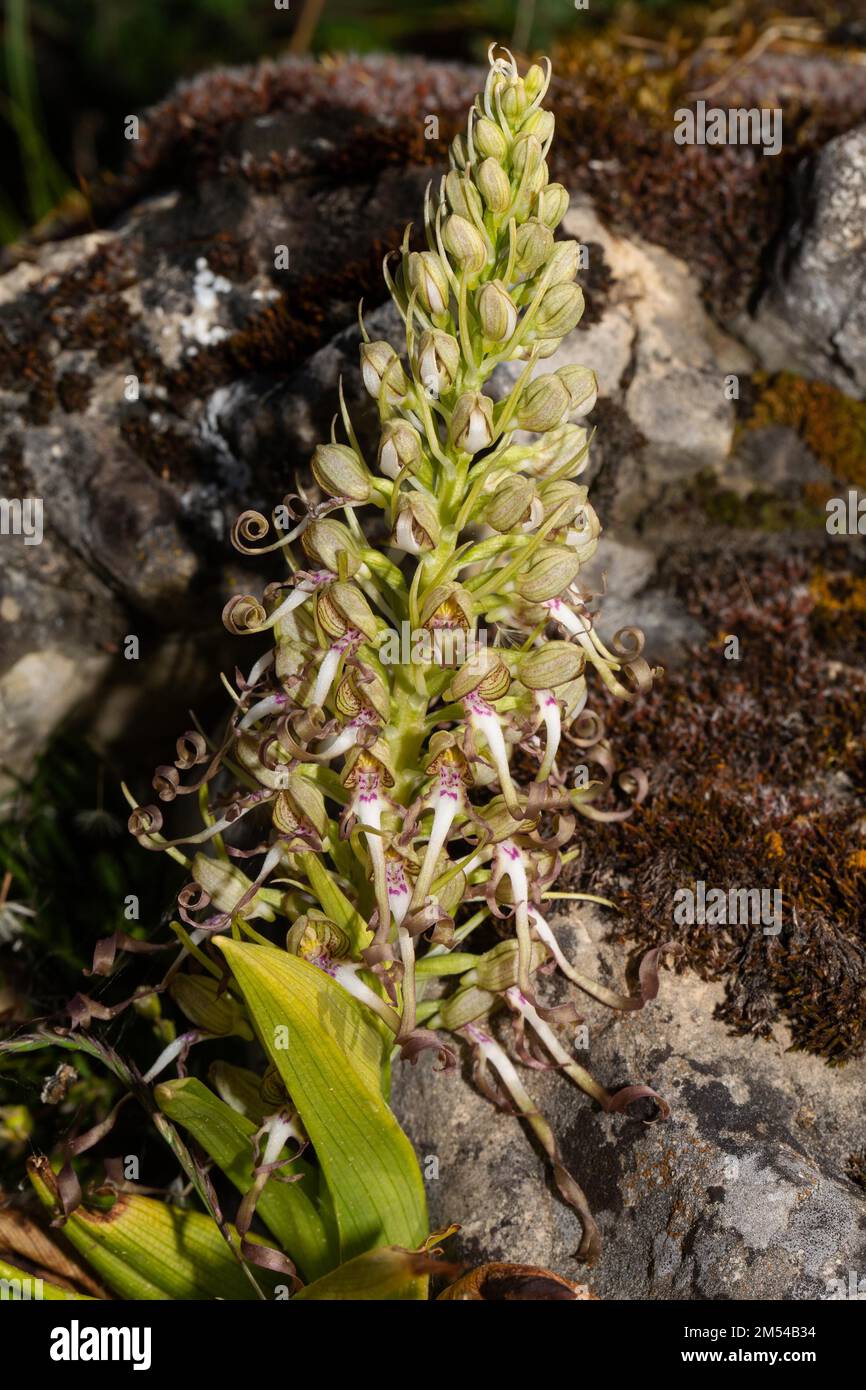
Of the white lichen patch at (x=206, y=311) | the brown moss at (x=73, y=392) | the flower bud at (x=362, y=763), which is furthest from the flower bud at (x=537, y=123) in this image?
the brown moss at (x=73, y=392)

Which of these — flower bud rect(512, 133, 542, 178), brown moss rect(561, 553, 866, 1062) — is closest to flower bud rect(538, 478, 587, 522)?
flower bud rect(512, 133, 542, 178)

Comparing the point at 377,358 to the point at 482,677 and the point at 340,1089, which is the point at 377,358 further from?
the point at 340,1089

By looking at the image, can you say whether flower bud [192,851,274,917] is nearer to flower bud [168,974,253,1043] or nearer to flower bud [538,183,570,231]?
flower bud [168,974,253,1043]

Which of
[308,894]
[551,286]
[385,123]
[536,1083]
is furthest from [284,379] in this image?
[536,1083]

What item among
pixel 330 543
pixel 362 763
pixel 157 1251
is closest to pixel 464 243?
pixel 330 543

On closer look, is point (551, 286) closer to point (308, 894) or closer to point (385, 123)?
point (308, 894)

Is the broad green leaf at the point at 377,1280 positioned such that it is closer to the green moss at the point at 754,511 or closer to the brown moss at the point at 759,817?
the brown moss at the point at 759,817
